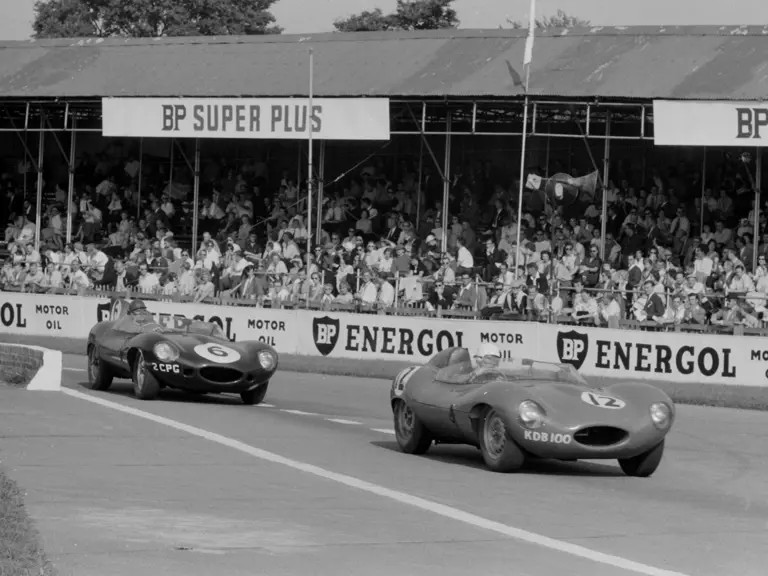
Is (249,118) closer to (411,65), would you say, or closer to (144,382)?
(411,65)

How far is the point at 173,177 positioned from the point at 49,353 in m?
17.7

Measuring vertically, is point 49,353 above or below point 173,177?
below

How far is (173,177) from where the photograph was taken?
36906mm

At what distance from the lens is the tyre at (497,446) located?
12.2 meters

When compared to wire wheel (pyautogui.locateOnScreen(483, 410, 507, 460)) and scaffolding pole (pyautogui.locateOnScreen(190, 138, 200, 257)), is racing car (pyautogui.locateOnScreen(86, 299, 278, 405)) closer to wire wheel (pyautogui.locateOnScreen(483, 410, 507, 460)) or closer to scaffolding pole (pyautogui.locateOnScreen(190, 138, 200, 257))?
wire wheel (pyautogui.locateOnScreen(483, 410, 507, 460))

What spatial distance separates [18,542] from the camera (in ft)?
26.4

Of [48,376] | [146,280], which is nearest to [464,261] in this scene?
[146,280]

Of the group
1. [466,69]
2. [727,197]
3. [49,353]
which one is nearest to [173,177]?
[466,69]

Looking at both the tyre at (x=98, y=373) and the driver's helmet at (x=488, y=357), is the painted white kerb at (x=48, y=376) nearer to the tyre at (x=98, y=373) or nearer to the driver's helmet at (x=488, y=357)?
the tyre at (x=98, y=373)

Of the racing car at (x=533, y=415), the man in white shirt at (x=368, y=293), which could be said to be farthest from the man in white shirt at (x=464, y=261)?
the racing car at (x=533, y=415)

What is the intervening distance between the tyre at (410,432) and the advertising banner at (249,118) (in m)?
15.1

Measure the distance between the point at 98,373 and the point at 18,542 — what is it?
11.7 meters

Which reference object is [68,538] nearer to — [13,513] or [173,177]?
[13,513]

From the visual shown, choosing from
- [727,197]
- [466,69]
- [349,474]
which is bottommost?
[349,474]
